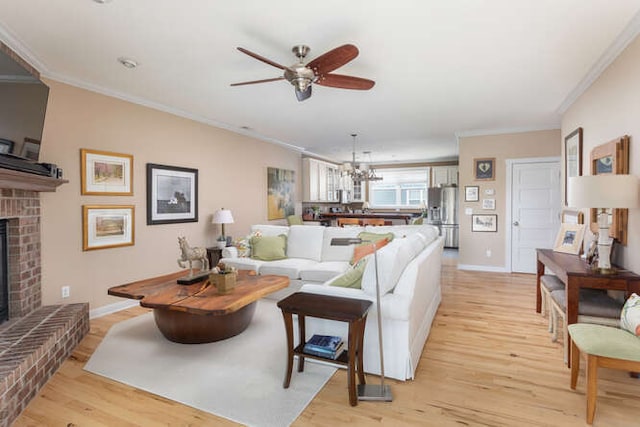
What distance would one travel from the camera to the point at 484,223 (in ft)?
20.1

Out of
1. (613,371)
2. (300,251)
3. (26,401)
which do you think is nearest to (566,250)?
(613,371)

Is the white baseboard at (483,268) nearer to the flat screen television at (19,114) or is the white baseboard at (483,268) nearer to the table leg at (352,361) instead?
the table leg at (352,361)

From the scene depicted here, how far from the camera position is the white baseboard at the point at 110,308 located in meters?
3.74

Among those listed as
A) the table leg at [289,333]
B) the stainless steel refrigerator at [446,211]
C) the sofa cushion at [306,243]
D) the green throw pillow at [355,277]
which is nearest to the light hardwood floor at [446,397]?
the table leg at [289,333]

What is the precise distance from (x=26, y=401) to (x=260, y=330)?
1.74 meters

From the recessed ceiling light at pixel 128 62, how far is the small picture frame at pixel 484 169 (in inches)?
217

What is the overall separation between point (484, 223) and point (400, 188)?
14.1 ft

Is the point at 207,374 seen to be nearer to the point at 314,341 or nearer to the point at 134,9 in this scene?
the point at 314,341


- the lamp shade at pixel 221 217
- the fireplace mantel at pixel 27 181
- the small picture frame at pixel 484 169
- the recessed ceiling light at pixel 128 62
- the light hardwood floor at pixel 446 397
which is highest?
the recessed ceiling light at pixel 128 62

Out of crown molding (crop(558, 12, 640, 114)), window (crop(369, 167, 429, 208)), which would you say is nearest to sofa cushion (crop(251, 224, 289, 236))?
crown molding (crop(558, 12, 640, 114))

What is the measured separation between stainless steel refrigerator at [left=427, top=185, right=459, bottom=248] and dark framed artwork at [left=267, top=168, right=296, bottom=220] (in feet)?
12.9

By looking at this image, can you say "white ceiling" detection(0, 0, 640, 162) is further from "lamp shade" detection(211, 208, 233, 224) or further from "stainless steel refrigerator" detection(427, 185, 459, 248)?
"stainless steel refrigerator" detection(427, 185, 459, 248)

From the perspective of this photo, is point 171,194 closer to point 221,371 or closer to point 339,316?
point 221,371

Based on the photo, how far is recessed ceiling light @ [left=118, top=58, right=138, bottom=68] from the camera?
9.84ft
